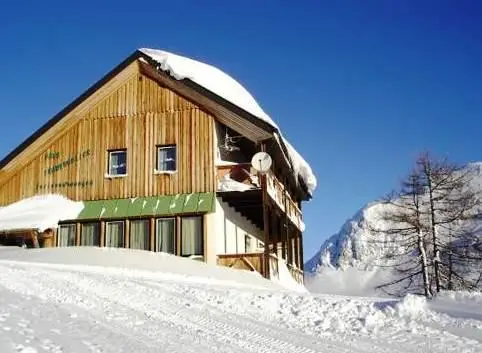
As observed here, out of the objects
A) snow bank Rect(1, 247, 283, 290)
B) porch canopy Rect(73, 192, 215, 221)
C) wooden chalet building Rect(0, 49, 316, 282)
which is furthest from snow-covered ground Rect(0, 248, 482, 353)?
wooden chalet building Rect(0, 49, 316, 282)

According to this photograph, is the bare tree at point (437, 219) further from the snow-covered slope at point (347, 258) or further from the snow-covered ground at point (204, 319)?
the snow-covered slope at point (347, 258)

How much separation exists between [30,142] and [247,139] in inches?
383

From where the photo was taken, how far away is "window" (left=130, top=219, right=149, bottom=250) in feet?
78.5

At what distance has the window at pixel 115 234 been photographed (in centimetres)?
2428

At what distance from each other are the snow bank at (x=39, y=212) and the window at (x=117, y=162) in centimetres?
193

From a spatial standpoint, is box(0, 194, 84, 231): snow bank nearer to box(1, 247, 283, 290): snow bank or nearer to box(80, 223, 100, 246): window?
box(80, 223, 100, 246): window

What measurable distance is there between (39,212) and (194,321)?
57.4ft

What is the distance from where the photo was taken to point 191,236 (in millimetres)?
23250

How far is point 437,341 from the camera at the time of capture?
907 cm

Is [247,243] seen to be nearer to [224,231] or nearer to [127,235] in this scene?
[224,231]

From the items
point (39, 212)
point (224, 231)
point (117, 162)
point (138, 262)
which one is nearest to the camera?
point (138, 262)

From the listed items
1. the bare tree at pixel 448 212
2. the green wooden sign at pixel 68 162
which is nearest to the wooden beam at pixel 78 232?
the green wooden sign at pixel 68 162

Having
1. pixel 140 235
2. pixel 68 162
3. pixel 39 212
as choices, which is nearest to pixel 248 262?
pixel 140 235

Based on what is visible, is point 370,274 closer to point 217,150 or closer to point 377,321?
point 217,150
